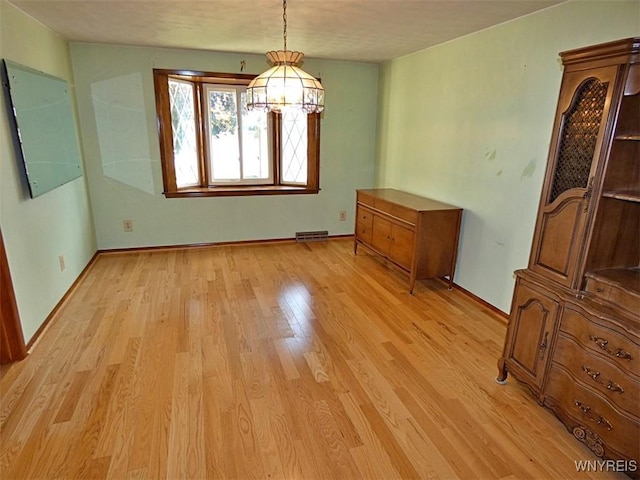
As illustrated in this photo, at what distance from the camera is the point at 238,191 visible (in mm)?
4707

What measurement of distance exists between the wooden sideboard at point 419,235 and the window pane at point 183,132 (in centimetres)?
237

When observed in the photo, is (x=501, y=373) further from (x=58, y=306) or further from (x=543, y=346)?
(x=58, y=306)

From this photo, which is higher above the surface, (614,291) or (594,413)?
(614,291)

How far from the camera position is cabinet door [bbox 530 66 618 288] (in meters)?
1.70

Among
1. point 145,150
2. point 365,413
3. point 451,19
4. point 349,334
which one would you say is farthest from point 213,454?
point 145,150

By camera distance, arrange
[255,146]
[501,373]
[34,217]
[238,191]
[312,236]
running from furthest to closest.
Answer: [312,236] → [255,146] → [238,191] → [34,217] → [501,373]

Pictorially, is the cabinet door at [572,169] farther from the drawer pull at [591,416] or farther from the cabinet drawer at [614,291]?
the drawer pull at [591,416]

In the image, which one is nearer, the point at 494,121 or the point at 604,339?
the point at 604,339

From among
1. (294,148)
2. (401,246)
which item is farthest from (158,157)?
(401,246)

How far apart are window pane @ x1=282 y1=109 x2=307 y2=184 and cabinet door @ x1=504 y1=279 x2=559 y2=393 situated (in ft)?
11.1

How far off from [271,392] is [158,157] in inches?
125

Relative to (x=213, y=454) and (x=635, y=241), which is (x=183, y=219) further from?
(x=635, y=241)

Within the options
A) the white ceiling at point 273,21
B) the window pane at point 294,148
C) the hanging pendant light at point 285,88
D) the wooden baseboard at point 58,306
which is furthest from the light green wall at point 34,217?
the window pane at point 294,148

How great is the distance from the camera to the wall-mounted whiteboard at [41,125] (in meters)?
2.51
